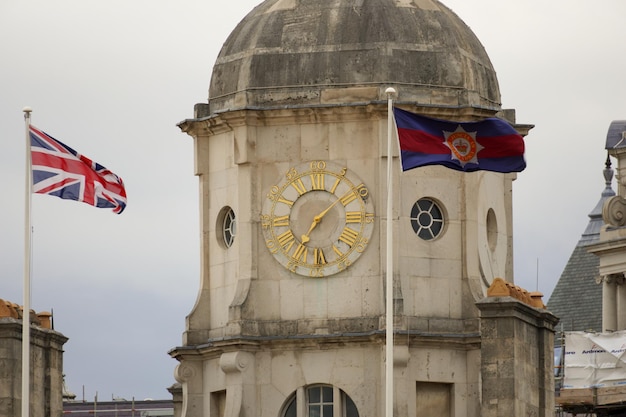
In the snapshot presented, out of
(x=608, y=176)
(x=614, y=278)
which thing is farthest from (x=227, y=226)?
(x=608, y=176)

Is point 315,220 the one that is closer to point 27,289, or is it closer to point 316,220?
point 316,220

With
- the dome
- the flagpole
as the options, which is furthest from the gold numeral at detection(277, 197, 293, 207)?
the flagpole

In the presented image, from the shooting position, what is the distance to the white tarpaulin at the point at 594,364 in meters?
146

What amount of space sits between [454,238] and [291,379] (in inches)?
248

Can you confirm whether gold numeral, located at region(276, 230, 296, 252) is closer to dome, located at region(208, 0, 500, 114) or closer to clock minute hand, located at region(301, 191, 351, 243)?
clock minute hand, located at region(301, 191, 351, 243)

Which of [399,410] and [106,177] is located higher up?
[106,177]

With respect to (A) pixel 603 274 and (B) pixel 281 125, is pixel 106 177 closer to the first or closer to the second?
(B) pixel 281 125

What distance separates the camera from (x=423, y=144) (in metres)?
97.4

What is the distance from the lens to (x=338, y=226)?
101 metres

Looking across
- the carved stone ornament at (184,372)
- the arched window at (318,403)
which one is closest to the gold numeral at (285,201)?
the arched window at (318,403)

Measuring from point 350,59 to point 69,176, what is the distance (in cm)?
912

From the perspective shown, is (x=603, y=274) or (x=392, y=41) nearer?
(x=392, y=41)

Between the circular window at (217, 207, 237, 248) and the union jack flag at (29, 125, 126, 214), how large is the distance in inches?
173

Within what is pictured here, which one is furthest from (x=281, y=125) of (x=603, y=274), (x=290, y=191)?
(x=603, y=274)
